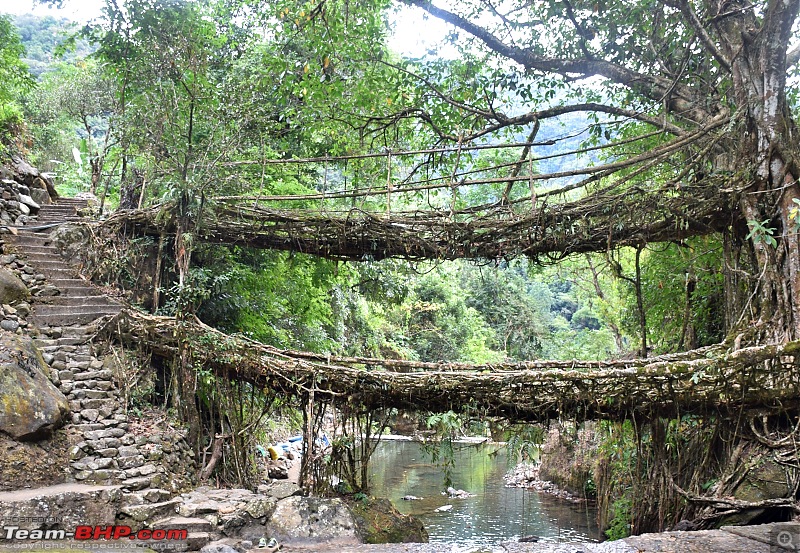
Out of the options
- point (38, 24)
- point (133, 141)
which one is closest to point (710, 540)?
point (133, 141)

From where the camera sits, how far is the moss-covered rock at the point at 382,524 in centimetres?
561

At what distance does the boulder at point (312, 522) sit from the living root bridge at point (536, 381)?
108 cm

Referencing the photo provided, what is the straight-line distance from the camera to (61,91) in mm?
17438

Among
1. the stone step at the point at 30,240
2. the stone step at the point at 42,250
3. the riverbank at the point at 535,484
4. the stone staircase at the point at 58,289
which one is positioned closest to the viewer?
the stone staircase at the point at 58,289

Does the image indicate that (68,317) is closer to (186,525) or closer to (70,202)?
(186,525)

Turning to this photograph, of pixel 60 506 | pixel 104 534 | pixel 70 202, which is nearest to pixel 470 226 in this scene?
pixel 104 534

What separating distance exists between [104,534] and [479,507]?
19.7 ft

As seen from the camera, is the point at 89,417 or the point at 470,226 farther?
the point at 470,226

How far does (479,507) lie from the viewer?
926cm

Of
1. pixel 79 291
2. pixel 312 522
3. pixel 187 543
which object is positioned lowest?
pixel 187 543

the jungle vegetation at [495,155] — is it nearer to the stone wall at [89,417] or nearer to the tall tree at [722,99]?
the tall tree at [722,99]

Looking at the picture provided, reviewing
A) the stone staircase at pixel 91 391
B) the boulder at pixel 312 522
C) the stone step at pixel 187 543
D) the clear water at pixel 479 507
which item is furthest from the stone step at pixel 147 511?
the clear water at pixel 479 507

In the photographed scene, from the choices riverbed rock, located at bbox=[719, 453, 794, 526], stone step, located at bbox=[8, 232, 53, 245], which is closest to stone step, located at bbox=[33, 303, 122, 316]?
stone step, located at bbox=[8, 232, 53, 245]

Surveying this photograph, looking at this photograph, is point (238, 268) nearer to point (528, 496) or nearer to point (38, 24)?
point (528, 496)
